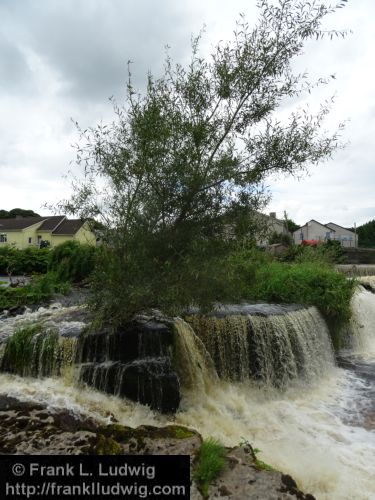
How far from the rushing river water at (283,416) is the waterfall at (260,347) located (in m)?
0.22

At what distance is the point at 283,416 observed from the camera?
6.61 meters

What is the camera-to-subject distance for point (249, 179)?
6.30 metres

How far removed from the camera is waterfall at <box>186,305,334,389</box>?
300 inches

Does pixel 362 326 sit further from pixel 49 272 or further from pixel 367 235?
pixel 367 235

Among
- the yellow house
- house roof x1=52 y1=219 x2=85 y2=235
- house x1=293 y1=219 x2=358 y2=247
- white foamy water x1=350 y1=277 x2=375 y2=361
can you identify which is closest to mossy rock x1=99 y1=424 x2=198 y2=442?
white foamy water x1=350 y1=277 x2=375 y2=361

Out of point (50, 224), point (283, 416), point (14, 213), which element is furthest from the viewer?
point (14, 213)

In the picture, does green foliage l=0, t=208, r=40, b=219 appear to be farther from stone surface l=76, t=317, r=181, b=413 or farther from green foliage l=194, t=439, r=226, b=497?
green foliage l=194, t=439, r=226, b=497

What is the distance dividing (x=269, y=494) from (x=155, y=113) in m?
5.23

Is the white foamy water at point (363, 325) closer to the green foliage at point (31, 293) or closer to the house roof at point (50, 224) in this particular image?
the green foliage at point (31, 293)

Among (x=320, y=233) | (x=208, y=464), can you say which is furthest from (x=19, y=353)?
(x=320, y=233)

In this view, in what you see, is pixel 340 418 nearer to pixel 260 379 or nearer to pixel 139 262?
pixel 260 379

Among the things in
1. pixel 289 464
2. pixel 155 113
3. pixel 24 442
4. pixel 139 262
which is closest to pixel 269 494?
pixel 289 464
